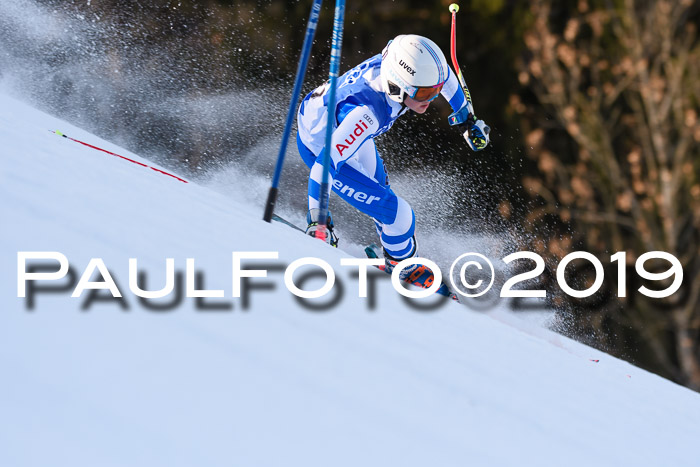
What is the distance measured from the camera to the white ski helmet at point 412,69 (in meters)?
4.08

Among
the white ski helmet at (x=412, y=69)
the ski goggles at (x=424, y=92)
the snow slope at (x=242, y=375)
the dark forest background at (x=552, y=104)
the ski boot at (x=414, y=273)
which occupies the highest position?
the dark forest background at (x=552, y=104)

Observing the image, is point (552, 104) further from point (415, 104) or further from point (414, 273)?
point (415, 104)

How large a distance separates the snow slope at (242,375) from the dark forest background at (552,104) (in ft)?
26.2

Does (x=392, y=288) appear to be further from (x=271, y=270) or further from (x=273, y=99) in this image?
(x=273, y=99)

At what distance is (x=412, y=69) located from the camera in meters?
4.07

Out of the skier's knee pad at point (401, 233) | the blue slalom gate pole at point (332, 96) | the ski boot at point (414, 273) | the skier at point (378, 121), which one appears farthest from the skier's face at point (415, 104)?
the ski boot at point (414, 273)

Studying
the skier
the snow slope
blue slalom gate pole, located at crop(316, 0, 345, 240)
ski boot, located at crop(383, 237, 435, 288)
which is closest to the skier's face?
the skier

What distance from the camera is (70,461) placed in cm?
101

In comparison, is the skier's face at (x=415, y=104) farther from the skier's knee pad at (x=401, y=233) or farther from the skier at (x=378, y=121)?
the skier's knee pad at (x=401, y=233)

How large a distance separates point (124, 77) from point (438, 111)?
4.90 meters

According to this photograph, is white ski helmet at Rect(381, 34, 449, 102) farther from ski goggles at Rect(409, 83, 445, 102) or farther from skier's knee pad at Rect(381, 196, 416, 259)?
skier's knee pad at Rect(381, 196, 416, 259)

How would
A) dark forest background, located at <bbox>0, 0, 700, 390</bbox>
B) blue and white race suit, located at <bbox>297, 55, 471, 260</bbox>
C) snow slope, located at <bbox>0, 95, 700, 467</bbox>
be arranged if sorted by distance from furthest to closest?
dark forest background, located at <bbox>0, 0, 700, 390</bbox> < blue and white race suit, located at <bbox>297, 55, 471, 260</bbox> < snow slope, located at <bbox>0, 95, 700, 467</bbox>

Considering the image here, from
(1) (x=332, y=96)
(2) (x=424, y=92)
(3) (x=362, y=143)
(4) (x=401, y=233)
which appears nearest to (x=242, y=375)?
(1) (x=332, y=96)

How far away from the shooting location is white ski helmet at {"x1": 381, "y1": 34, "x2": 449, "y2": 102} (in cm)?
408
